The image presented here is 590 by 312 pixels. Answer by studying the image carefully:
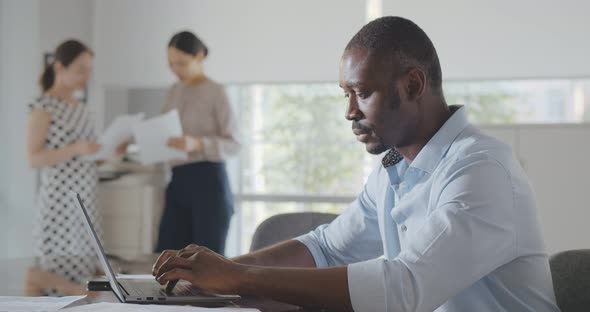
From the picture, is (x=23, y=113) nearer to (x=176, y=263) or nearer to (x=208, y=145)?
(x=208, y=145)

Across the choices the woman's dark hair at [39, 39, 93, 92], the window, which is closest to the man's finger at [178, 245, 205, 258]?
the woman's dark hair at [39, 39, 93, 92]

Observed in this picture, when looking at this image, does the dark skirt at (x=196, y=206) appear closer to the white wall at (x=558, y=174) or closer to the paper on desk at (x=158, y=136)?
the paper on desk at (x=158, y=136)

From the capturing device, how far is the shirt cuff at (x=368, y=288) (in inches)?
52.7

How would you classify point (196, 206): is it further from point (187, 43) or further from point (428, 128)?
point (428, 128)

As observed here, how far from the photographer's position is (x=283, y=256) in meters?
1.86

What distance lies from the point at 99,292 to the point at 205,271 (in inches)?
11.4

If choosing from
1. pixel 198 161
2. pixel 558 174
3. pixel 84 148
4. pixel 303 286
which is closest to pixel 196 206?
pixel 198 161

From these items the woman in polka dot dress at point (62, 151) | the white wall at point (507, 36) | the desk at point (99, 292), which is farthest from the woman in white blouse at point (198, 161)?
the desk at point (99, 292)

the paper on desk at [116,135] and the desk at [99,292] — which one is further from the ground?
the paper on desk at [116,135]

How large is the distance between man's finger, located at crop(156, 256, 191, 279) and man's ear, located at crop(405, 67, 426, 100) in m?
0.52

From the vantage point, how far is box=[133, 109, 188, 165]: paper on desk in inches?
166

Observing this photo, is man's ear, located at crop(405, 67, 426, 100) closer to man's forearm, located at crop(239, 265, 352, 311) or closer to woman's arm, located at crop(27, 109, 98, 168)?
man's forearm, located at crop(239, 265, 352, 311)

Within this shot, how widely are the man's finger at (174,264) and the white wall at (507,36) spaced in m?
3.90

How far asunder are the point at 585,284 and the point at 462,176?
17.8 inches
